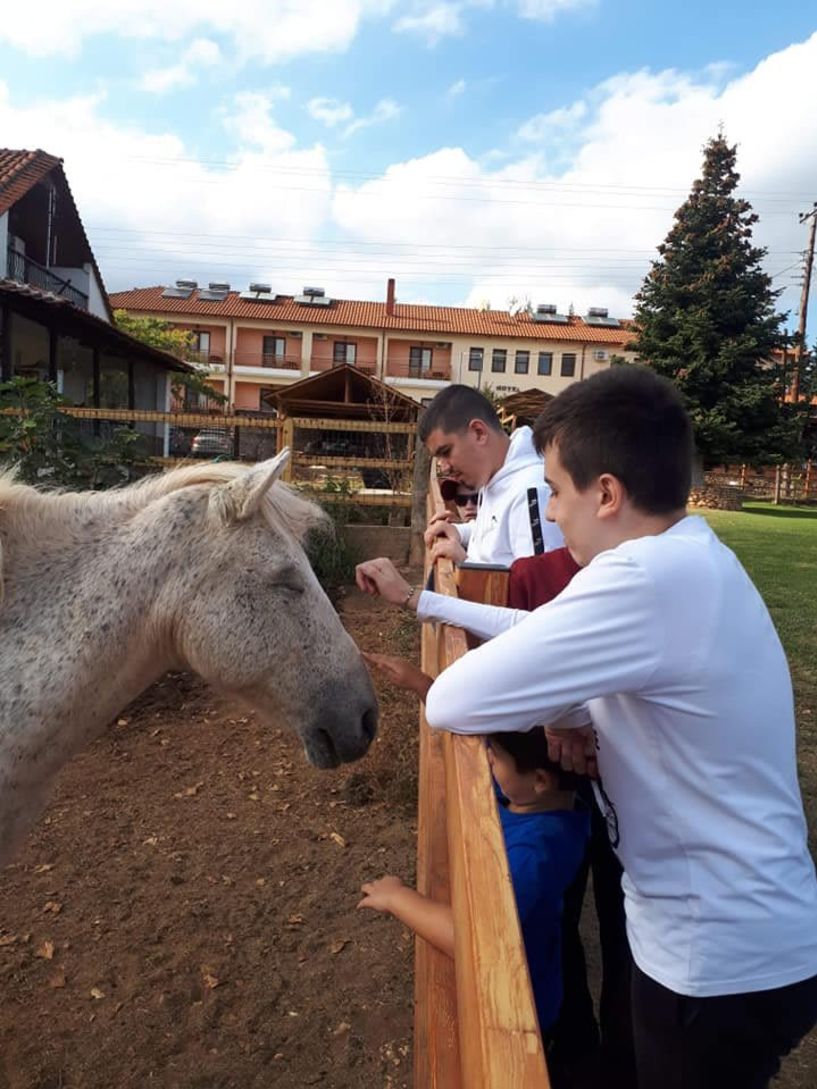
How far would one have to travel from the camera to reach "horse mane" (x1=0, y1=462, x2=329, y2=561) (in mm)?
2127

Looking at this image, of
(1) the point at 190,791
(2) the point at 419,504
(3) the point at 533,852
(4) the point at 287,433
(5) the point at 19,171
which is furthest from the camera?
(5) the point at 19,171

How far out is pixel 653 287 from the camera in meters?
33.5

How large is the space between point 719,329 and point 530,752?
1350 inches

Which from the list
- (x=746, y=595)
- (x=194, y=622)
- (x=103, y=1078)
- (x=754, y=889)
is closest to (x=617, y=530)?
(x=746, y=595)

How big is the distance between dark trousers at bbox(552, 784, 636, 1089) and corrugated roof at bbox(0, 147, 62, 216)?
2022cm

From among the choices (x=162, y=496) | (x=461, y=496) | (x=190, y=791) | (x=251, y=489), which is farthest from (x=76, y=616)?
(x=190, y=791)

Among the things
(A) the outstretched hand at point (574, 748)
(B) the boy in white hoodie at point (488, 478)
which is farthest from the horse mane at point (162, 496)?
(A) the outstretched hand at point (574, 748)

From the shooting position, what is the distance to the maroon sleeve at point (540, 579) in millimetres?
2150

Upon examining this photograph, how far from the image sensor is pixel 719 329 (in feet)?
104

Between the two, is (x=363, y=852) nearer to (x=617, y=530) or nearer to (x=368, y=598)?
(x=617, y=530)

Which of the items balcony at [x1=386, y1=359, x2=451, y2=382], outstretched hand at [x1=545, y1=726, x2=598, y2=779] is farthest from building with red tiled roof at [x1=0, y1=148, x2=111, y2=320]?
balcony at [x1=386, y1=359, x2=451, y2=382]

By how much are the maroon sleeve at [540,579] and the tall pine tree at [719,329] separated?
3055 cm

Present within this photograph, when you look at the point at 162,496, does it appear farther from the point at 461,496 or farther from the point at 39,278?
the point at 39,278

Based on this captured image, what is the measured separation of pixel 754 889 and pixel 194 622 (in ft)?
4.98
